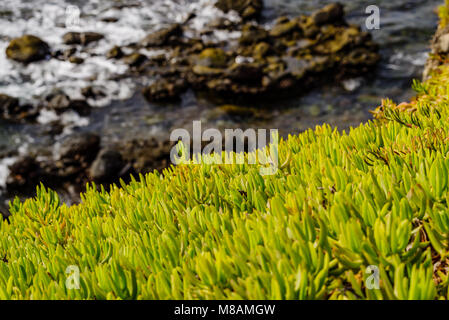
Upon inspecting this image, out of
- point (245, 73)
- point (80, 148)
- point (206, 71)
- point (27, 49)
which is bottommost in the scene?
point (80, 148)

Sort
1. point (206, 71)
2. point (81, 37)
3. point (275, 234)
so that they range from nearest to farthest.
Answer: point (275, 234)
point (206, 71)
point (81, 37)

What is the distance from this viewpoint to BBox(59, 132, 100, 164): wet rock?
476 inches

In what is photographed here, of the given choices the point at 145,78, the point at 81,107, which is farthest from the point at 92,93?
the point at 145,78

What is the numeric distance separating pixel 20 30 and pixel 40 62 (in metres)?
2.66

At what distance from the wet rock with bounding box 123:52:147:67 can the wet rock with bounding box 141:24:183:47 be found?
89 cm

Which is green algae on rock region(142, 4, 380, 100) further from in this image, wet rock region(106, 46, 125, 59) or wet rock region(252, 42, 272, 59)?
wet rock region(106, 46, 125, 59)

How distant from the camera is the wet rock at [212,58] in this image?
603 inches

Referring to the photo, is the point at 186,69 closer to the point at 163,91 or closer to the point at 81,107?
the point at 163,91

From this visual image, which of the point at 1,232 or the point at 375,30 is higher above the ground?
the point at 375,30

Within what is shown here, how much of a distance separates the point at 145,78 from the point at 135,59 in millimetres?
1253

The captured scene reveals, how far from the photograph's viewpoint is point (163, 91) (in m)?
14.4

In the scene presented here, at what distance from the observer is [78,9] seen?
65.5 feet

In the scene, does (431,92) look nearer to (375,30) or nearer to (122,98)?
(122,98)
